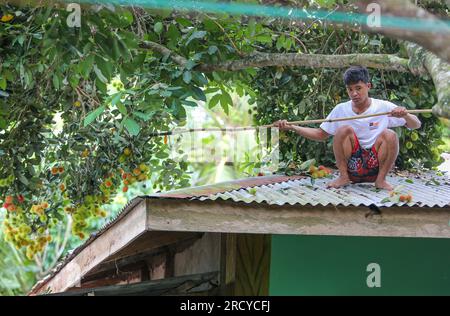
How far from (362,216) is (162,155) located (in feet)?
11.7

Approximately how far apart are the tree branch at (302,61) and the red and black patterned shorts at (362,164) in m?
0.74

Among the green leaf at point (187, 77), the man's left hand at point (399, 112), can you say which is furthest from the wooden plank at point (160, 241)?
the man's left hand at point (399, 112)

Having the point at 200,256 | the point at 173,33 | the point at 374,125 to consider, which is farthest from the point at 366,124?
the point at 173,33

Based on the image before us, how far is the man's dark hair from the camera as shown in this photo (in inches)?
212

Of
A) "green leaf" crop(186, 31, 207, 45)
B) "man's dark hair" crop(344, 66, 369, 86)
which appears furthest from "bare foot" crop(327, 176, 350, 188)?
"green leaf" crop(186, 31, 207, 45)

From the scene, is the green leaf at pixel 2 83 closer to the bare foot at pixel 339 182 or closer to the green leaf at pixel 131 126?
the green leaf at pixel 131 126

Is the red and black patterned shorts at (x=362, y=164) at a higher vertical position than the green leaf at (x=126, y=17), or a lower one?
lower

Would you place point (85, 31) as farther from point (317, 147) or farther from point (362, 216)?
point (317, 147)

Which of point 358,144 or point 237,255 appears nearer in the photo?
point 237,255

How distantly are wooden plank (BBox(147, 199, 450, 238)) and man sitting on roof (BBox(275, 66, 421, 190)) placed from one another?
111 cm

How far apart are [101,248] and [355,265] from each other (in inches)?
65.8

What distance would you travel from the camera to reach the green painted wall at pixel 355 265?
5.11m

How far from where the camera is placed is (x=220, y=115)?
1548 cm
